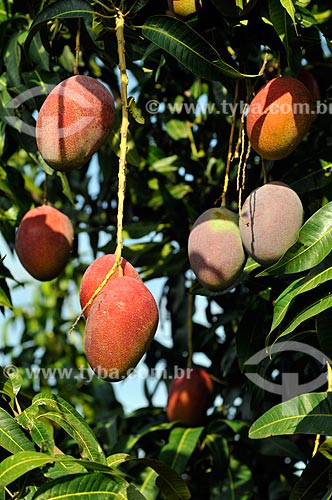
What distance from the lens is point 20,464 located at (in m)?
1.08

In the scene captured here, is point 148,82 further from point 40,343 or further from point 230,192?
point 40,343

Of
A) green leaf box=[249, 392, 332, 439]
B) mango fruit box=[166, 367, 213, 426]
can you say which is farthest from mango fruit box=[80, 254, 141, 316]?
mango fruit box=[166, 367, 213, 426]

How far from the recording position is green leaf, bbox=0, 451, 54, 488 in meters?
1.06

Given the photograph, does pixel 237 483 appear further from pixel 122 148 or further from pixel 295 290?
pixel 122 148

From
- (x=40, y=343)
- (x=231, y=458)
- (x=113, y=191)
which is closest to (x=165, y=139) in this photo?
(x=113, y=191)

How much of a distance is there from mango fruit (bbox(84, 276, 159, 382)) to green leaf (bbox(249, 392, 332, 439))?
24 centimetres

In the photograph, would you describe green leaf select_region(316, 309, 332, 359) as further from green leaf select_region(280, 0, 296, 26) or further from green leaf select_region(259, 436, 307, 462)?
green leaf select_region(259, 436, 307, 462)

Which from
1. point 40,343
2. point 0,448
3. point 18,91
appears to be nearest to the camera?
point 0,448

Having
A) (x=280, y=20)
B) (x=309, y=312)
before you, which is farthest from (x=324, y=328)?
(x=280, y=20)

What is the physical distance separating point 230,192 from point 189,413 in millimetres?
598

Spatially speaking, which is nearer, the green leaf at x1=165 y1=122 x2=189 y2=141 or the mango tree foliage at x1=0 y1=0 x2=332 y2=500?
the mango tree foliage at x1=0 y1=0 x2=332 y2=500

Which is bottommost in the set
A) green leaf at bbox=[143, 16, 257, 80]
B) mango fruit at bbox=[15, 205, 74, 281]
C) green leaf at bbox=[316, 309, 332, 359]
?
mango fruit at bbox=[15, 205, 74, 281]

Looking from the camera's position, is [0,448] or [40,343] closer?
[0,448]

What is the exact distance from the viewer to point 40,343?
331 centimetres
